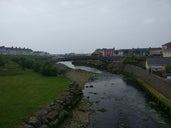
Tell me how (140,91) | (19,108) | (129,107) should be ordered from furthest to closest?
(140,91)
(129,107)
(19,108)

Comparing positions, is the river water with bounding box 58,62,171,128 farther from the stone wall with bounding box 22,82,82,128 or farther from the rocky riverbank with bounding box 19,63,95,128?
the stone wall with bounding box 22,82,82,128

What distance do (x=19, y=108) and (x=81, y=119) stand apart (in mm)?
8144

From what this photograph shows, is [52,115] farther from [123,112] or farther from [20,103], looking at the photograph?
[123,112]

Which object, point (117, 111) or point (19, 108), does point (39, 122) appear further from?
point (117, 111)

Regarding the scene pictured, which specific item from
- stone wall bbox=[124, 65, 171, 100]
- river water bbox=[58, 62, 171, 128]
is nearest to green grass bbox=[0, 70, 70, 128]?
river water bbox=[58, 62, 171, 128]

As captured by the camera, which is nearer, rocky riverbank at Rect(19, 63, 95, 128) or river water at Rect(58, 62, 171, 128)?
rocky riverbank at Rect(19, 63, 95, 128)

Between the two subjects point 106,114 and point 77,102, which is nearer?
point 106,114

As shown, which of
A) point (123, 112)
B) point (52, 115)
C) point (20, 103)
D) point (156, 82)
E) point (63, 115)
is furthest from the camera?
point (156, 82)

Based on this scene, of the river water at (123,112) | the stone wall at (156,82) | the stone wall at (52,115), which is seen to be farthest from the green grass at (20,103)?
the stone wall at (156,82)

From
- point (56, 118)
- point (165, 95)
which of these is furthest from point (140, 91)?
point (56, 118)

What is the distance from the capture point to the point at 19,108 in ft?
90.0

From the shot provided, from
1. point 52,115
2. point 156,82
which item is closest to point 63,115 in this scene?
point 52,115

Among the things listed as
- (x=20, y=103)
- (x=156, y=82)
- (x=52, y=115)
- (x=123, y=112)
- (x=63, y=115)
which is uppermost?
(x=156, y=82)

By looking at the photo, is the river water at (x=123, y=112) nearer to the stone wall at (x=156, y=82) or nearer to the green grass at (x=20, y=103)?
the stone wall at (x=156, y=82)
